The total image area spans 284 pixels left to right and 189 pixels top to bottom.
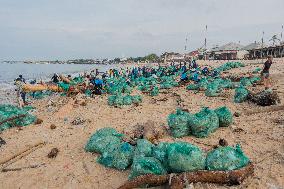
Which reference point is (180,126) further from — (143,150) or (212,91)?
(212,91)

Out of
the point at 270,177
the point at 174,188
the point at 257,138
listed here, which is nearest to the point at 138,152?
the point at 174,188

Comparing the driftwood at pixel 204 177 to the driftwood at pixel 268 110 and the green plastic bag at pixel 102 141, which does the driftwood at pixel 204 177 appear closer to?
the green plastic bag at pixel 102 141

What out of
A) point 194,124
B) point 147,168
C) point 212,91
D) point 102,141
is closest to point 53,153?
point 102,141

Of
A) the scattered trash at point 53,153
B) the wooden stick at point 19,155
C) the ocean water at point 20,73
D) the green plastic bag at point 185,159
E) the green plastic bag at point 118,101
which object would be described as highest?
the green plastic bag at point 185,159

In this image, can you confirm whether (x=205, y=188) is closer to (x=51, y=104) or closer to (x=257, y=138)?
(x=257, y=138)

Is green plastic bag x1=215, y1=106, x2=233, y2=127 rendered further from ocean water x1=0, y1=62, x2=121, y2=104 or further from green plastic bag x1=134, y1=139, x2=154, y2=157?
ocean water x1=0, y1=62, x2=121, y2=104

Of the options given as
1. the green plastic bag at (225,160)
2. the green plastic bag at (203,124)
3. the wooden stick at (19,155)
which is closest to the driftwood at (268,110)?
the green plastic bag at (203,124)

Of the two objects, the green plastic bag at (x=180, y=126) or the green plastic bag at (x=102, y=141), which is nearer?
the green plastic bag at (x=102, y=141)

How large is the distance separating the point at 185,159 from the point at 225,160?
0.59 m

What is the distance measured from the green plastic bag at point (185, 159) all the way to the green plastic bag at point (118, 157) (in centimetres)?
106

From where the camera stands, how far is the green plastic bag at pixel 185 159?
4.47 m

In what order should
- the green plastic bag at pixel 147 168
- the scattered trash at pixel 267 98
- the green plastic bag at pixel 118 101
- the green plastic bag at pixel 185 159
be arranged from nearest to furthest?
1. the green plastic bag at pixel 185 159
2. the green plastic bag at pixel 147 168
3. the scattered trash at pixel 267 98
4. the green plastic bag at pixel 118 101

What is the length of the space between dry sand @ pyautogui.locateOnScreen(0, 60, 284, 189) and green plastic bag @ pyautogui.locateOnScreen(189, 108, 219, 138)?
0.49ft

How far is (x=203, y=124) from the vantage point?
657 cm
